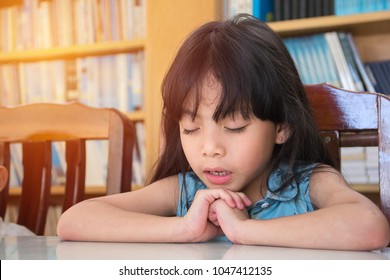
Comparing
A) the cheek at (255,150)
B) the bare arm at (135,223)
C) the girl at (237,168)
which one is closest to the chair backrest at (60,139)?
the girl at (237,168)

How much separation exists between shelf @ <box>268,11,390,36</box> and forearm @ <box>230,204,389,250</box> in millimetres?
1307

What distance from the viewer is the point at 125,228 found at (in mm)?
830

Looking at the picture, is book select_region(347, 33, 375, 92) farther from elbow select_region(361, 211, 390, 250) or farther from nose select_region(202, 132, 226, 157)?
elbow select_region(361, 211, 390, 250)

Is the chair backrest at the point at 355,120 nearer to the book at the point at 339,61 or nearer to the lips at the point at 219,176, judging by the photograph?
the lips at the point at 219,176

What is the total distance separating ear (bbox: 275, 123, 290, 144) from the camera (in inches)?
41.5

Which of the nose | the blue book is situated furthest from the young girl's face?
the blue book

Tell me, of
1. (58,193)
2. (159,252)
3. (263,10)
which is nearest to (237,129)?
(159,252)

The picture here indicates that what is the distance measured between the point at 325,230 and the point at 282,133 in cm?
35

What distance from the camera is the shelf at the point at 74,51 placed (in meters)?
2.31

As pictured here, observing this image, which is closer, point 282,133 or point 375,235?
point 375,235

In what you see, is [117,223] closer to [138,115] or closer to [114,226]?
[114,226]

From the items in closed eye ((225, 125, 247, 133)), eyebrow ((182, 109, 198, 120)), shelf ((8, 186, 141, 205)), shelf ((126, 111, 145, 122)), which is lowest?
shelf ((8, 186, 141, 205))

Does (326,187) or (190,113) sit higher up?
(190,113)

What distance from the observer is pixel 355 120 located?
112cm
